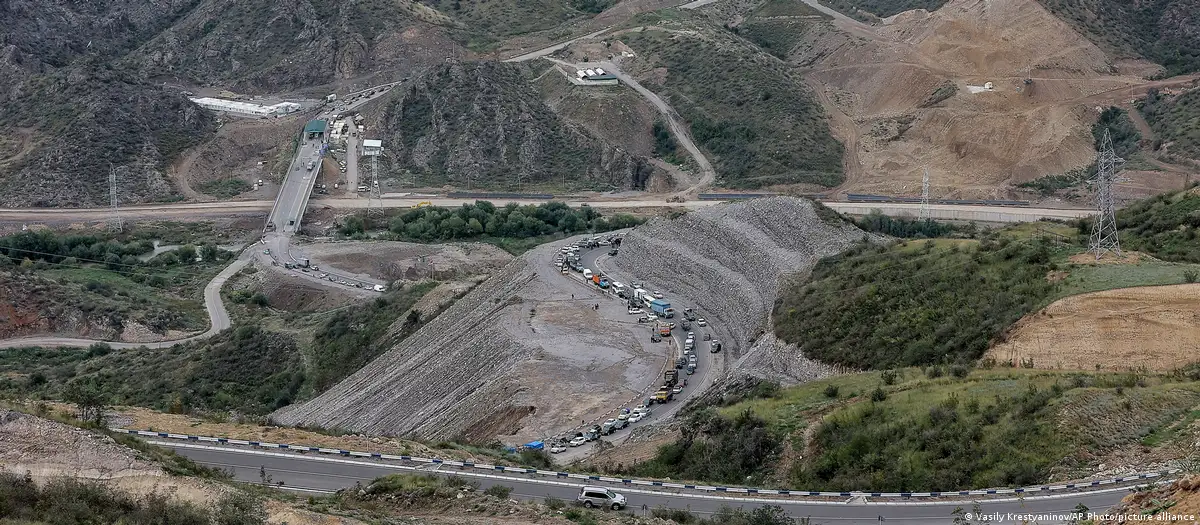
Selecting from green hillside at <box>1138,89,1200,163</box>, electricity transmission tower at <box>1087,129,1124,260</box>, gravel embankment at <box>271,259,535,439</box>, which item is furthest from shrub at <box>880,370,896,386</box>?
green hillside at <box>1138,89,1200,163</box>

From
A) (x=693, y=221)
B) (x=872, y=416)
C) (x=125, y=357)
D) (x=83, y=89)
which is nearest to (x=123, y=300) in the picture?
(x=125, y=357)

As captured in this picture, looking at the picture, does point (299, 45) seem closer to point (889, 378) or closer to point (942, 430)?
point (889, 378)

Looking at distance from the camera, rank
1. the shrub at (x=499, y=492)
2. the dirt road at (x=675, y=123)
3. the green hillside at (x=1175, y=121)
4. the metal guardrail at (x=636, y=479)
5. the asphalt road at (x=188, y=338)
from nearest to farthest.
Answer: the metal guardrail at (x=636, y=479)
the shrub at (x=499, y=492)
the asphalt road at (x=188, y=338)
the green hillside at (x=1175, y=121)
the dirt road at (x=675, y=123)

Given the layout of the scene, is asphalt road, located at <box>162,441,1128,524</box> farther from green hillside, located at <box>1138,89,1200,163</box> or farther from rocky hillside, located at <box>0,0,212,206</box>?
green hillside, located at <box>1138,89,1200,163</box>

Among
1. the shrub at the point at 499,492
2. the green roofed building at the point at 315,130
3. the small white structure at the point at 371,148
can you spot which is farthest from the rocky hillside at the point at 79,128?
the shrub at the point at 499,492

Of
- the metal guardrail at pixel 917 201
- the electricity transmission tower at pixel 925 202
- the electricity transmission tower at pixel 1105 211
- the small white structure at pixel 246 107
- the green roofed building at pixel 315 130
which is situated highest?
the electricity transmission tower at pixel 1105 211

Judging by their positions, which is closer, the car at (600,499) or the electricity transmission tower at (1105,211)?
the car at (600,499)

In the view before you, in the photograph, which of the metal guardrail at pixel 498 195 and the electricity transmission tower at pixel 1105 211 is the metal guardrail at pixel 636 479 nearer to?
the electricity transmission tower at pixel 1105 211
